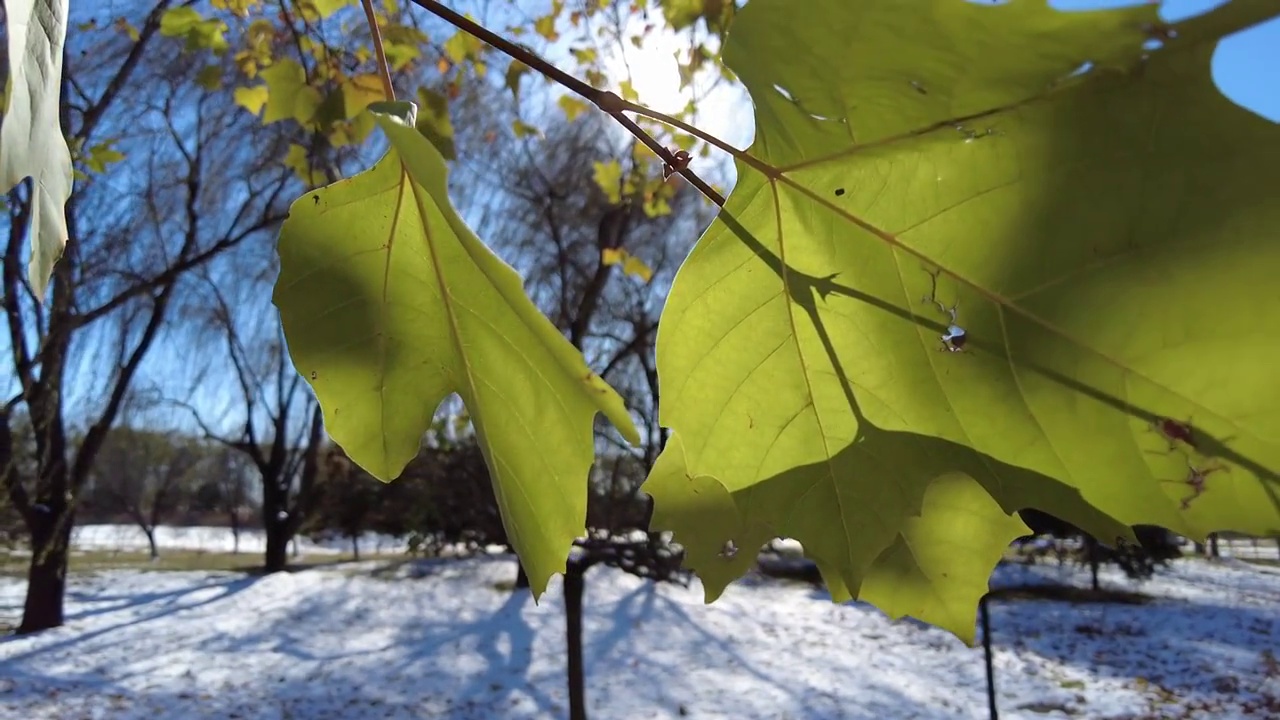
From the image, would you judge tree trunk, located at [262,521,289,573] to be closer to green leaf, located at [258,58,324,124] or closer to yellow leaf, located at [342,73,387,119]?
green leaf, located at [258,58,324,124]

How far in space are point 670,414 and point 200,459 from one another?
18.0 metres

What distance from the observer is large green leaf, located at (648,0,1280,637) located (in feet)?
0.81

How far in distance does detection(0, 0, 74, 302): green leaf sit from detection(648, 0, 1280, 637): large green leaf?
22 cm

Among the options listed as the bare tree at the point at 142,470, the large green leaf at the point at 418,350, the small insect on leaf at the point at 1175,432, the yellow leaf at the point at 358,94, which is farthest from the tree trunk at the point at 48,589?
the small insect on leaf at the point at 1175,432

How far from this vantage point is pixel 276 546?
9.66 metres

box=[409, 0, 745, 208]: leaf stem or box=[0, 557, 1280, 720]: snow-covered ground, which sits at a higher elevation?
box=[409, 0, 745, 208]: leaf stem

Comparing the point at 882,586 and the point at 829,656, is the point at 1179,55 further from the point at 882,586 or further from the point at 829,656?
the point at 829,656

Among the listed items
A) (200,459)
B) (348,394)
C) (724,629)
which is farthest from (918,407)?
(200,459)

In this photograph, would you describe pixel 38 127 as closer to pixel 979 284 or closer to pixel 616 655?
pixel 979 284

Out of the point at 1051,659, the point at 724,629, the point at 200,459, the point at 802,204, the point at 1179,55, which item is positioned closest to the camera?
the point at 1179,55

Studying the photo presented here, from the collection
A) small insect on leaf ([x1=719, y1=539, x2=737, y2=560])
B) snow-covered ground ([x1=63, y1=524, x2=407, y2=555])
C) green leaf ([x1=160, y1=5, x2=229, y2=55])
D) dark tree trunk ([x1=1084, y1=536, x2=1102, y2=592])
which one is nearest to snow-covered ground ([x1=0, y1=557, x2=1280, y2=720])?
dark tree trunk ([x1=1084, y1=536, x2=1102, y2=592])

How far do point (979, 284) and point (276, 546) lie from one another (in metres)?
10.6

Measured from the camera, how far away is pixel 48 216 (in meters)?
0.29

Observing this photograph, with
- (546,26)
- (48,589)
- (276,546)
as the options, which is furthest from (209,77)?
(276,546)
